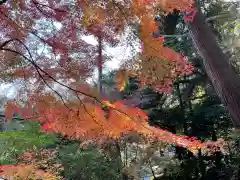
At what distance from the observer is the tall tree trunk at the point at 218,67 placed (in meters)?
7.59

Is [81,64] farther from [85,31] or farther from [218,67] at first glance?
[218,67]

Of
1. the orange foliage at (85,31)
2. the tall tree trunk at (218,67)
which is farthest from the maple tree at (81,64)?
the tall tree trunk at (218,67)

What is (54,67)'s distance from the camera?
13.6ft

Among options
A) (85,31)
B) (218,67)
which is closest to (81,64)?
(85,31)

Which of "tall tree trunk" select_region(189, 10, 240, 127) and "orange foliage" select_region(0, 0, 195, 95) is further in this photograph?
"tall tree trunk" select_region(189, 10, 240, 127)

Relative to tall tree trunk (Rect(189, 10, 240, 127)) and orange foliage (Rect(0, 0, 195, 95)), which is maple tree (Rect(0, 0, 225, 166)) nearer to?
orange foliage (Rect(0, 0, 195, 95))

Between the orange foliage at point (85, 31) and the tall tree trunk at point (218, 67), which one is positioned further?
the tall tree trunk at point (218, 67)

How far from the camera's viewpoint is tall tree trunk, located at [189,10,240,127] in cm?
759

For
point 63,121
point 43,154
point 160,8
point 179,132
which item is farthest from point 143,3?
point 179,132

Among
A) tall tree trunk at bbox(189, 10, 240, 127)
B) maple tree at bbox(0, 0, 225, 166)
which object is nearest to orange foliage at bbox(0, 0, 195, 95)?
maple tree at bbox(0, 0, 225, 166)

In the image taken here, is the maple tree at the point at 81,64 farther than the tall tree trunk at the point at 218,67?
No

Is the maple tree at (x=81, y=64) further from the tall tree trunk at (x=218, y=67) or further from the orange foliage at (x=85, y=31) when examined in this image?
the tall tree trunk at (x=218, y=67)

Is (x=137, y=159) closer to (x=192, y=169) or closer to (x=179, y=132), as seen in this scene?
(x=192, y=169)

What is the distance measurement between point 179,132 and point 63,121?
9.91 m
